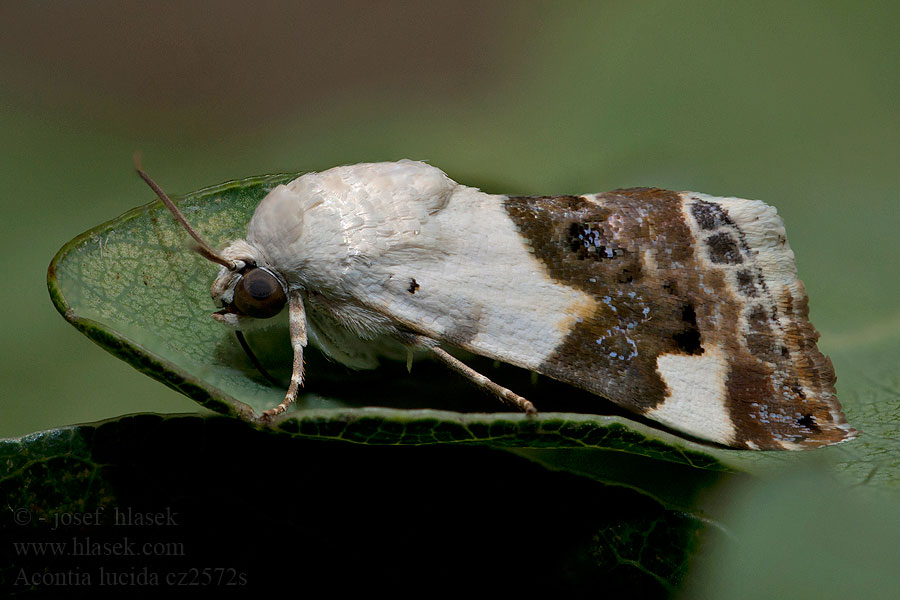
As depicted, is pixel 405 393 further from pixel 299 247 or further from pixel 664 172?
pixel 664 172

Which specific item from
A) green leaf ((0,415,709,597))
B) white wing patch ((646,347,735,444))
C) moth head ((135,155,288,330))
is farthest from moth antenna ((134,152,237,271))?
white wing patch ((646,347,735,444))

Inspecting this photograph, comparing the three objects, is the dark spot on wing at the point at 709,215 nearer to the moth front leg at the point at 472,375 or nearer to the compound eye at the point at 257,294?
the moth front leg at the point at 472,375

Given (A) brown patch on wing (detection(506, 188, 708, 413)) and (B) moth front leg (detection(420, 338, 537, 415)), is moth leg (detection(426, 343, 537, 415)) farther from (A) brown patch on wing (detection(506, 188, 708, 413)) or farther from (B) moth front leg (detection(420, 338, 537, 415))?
(A) brown patch on wing (detection(506, 188, 708, 413))

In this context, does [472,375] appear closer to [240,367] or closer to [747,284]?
[240,367]

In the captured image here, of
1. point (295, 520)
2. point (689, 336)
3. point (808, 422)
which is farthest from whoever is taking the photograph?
point (689, 336)

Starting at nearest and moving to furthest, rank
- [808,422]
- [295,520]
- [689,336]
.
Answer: [295,520] → [808,422] → [689,336]

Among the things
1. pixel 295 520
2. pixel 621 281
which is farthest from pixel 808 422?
pixel 295 520

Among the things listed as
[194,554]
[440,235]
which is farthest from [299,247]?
[194,554]
